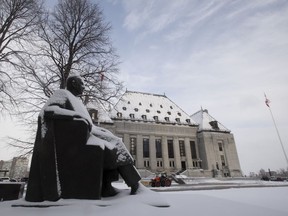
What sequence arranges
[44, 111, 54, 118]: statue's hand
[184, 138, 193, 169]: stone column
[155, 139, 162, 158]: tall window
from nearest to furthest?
[44, 111, 54, 118]: statue's hand < [155, 139, 162, 158]: tall window < [184, 138, 193, 169]: stone column

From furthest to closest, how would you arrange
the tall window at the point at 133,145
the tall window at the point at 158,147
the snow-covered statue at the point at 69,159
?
the tall window at the point at 158,147 < the tall window at the point at 133,145 < the snow-covered statue at the point at 69,159

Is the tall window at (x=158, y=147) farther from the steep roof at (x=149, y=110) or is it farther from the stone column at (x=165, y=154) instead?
the steep roof at (x=149, y=110)

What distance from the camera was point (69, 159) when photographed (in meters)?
3.81

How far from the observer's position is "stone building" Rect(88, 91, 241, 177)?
4412 cm

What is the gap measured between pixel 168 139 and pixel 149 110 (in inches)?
331

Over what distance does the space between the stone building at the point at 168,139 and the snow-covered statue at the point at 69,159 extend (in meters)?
37.2

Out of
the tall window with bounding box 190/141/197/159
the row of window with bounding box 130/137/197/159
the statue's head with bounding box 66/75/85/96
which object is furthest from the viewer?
the tall window with bounding box 190/141/197/159

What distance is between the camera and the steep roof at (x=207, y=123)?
52.0 meters

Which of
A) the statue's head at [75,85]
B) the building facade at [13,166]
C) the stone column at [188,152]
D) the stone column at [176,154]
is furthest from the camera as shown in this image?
the stone column at [188,152]

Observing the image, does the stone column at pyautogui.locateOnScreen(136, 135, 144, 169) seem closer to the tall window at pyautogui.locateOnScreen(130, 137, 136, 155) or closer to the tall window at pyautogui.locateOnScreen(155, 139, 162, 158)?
the tall window at pyautogui.locateOnScreen(130, 137, 136, 155)

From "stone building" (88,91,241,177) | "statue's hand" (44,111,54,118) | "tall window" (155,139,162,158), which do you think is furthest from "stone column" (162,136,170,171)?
"statue's hand" (44,111,54,118)

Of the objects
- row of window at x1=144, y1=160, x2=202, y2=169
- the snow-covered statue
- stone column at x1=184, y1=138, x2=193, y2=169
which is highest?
stone column at x1=184, y1=138, x2=193, y2=169

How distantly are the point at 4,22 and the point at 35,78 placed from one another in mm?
3827

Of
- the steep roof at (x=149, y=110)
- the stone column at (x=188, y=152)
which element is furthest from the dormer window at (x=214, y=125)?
the stone column at (x=188, y=152)
